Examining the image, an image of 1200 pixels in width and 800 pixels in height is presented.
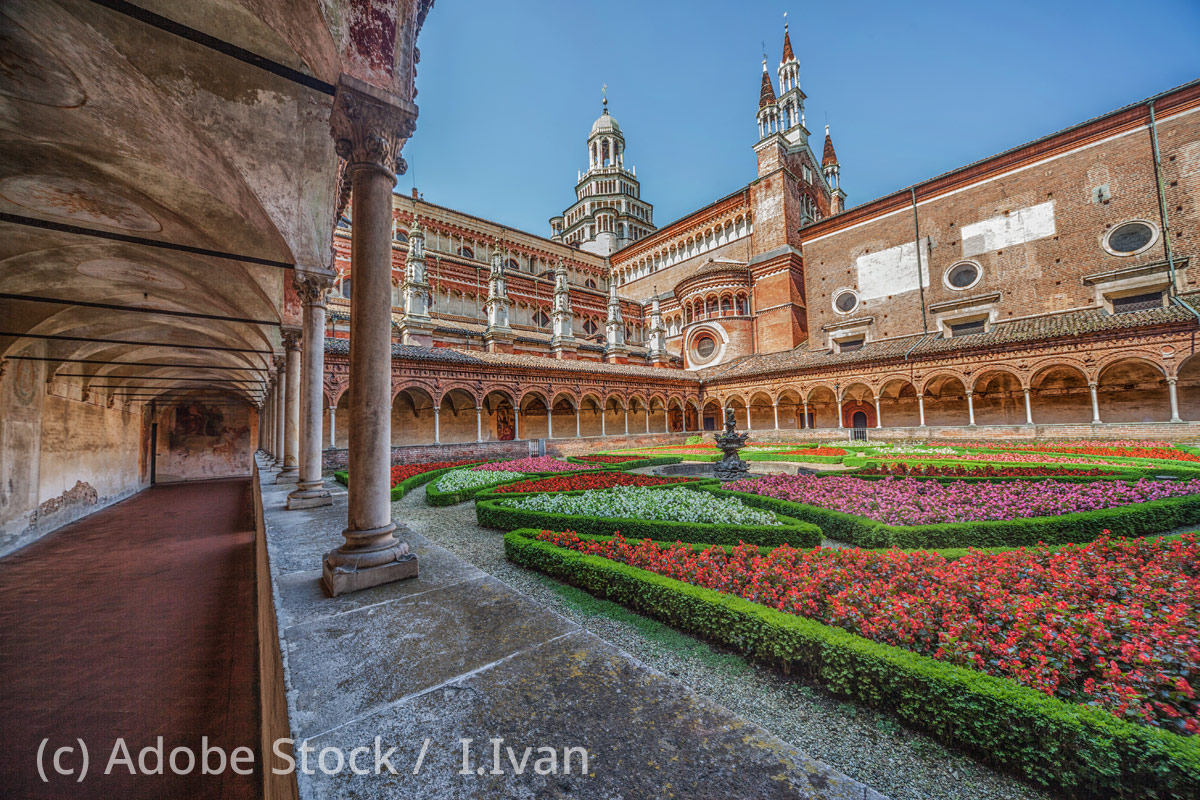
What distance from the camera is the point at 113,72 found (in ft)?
13.3

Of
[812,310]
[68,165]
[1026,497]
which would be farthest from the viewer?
[812,310]

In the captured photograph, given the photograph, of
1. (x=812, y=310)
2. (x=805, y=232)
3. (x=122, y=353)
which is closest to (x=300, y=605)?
(x=122, y=353)

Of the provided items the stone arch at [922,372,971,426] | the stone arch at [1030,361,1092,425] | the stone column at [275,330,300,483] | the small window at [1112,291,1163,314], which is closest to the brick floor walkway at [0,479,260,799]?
the stone column at [275,330,300,483]

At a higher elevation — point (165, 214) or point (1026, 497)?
point (165, 214)

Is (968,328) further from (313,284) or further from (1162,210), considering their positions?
(313,284)

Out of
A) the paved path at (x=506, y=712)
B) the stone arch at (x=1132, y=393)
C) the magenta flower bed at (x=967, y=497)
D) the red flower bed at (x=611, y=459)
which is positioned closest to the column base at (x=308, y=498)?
the paved path at (x=506, y=712)

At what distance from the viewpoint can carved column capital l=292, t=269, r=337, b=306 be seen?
679cm

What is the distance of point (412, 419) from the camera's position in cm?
2250

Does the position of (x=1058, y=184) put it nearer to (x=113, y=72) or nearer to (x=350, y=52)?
(x=350, y=52)

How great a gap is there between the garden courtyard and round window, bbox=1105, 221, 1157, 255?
24.4 m

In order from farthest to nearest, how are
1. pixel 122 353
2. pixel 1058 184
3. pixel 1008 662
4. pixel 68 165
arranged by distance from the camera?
1. pixel 1058 184
2. pixel 122 353
3. pixel 68 165
4. pixel 1008 662

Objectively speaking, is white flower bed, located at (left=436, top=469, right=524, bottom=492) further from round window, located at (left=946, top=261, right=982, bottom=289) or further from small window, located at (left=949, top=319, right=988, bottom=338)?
round window, located at (left=946, top=261, right=982, bottom=289)

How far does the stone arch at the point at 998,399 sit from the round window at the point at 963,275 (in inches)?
250

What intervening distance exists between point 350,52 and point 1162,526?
11.0m
